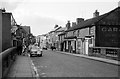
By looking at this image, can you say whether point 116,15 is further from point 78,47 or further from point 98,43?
point 78,47

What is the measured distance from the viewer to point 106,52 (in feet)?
93.6

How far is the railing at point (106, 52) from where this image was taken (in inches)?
983

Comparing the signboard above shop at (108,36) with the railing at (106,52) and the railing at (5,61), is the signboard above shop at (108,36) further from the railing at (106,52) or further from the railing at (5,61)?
the railing at (5,61)

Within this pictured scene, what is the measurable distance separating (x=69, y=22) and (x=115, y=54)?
41692mm

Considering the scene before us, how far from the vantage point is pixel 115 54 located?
83.9ft

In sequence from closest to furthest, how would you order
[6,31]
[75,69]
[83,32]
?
[75,69] < [6,31] < [83,32]

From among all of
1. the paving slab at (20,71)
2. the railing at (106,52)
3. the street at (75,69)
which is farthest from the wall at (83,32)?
the paving slab at (20,71)

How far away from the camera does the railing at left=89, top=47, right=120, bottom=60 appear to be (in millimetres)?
24972

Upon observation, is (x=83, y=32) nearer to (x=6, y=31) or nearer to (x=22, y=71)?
(x=6, y=31)

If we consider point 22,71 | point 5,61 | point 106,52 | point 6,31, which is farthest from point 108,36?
point 5,61

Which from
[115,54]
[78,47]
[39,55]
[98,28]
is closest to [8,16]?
[39,55]

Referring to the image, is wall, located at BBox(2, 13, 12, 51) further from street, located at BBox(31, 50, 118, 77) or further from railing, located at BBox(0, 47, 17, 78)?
railing, located at BBox(0, 47, 17, 78)

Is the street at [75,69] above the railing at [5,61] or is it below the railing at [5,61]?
below

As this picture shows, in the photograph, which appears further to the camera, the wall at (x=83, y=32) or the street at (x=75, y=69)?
the wall at (x=83, y=32)
